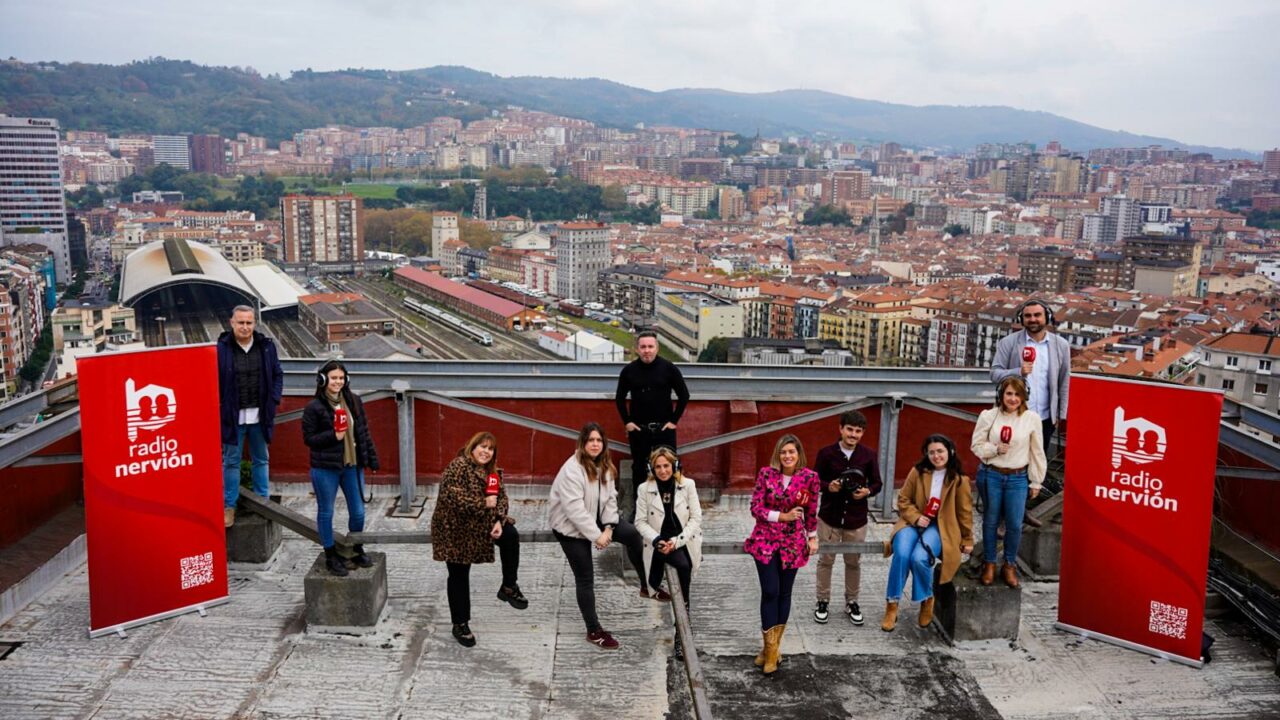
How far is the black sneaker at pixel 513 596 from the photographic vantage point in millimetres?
3955

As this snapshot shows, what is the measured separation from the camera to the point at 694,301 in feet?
205

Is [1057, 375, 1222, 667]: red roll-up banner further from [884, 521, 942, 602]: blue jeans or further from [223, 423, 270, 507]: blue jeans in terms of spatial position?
[223, 423, 270, 507]: blue jeans

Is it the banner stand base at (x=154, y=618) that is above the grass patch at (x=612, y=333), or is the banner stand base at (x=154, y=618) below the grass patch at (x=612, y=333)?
above

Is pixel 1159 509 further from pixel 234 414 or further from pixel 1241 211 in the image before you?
pixel 1241 211

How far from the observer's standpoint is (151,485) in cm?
384

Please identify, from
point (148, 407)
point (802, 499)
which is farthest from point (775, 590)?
A: point (148, 407)

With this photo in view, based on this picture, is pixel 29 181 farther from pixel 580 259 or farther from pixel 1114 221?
pixel 1114 221

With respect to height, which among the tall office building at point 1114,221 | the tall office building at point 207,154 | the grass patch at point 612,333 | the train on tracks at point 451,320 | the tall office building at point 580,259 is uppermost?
the tall office building at point 207,154

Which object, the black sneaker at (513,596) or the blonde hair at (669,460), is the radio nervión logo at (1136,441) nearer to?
the blonde hair at (669,460)

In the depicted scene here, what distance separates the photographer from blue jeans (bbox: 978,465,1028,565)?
3740 millimetres

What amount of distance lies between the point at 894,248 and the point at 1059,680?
10860 centimetres

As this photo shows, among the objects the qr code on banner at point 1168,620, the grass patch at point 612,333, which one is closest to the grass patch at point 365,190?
the grass patch at point 612,333

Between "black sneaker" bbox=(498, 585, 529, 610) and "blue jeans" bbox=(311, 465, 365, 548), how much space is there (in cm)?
67

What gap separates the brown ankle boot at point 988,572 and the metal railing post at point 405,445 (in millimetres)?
2823
